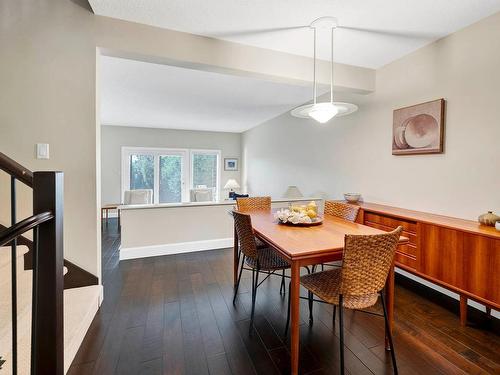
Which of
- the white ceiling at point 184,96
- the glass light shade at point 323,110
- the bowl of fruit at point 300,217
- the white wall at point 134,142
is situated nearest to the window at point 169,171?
the white wall at point 134,142

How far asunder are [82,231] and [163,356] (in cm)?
122

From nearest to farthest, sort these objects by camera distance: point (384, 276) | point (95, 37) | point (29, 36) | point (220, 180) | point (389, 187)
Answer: point (384, 276) < point (29, 36) < point (95, 37) < point (389, 187) < point (220, 180)

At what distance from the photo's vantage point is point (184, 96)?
4164 millimetres

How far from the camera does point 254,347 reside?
5.71 feet

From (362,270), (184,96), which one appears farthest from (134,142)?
(362,270)

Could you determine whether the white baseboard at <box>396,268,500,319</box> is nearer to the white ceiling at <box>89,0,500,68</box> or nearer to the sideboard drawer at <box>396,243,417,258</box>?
the sideboard drawer at <box>396,243,417,258</box>

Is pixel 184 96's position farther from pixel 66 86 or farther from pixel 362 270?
pixel 362 270

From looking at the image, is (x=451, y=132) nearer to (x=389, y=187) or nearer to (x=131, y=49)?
(x=389, y=187)

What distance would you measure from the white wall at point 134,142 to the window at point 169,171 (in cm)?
15

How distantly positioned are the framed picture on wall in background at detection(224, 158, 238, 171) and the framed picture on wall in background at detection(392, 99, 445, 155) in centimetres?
548

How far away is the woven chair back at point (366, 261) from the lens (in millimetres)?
1348

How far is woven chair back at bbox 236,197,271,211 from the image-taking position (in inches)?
113

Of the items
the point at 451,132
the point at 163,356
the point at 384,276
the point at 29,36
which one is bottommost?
the point at 163,356

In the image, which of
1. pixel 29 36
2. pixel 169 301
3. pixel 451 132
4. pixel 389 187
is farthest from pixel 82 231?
pixel 451 132
